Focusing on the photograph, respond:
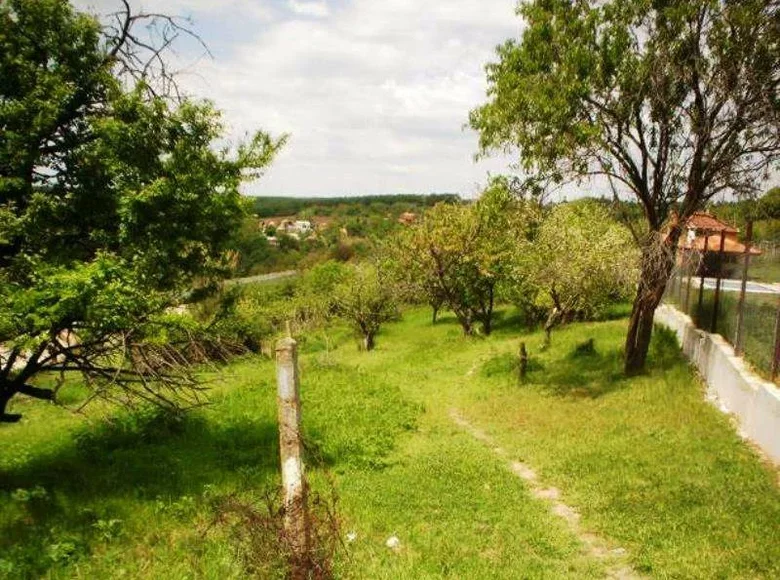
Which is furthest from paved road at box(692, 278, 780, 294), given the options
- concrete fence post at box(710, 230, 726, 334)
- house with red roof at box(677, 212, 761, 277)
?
house with red roof at box(677, 212, 761, 277)

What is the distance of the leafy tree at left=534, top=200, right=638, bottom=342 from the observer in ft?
84.6

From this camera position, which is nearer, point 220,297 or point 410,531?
point 410,531

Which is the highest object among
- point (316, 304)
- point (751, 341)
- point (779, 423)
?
point (751, 341)

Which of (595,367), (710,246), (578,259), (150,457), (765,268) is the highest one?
(710,246)

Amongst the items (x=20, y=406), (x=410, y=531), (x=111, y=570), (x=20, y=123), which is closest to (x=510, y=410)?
(x=410, y=531)

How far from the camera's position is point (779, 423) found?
34.6 feet

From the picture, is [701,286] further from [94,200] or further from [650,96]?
[94,200]

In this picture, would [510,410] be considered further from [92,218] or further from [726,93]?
[92,218]

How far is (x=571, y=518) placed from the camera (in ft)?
32.1

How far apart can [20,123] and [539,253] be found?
80.3 ft

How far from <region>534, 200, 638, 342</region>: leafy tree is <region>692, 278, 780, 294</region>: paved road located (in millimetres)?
6933

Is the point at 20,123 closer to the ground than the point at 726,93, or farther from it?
closer to the ground

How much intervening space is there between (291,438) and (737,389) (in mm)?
10733

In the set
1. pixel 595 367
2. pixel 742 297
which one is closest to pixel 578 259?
pixel 595 367
